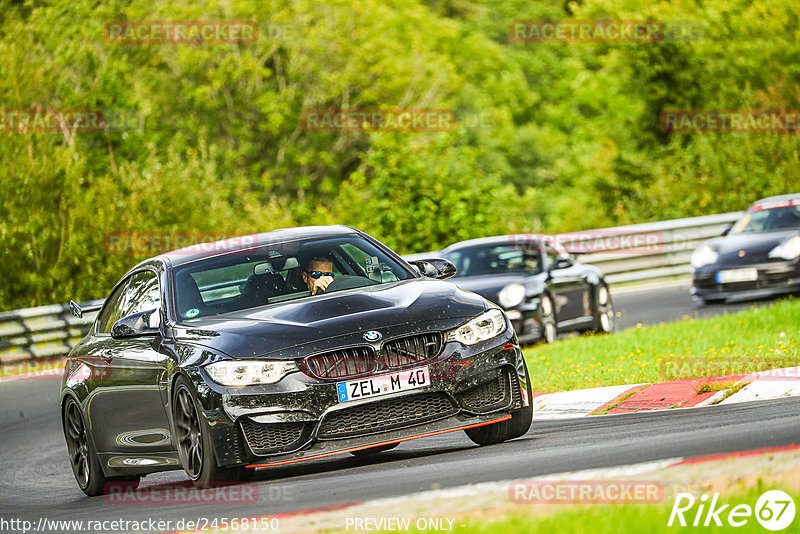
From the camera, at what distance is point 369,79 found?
49.5 metres

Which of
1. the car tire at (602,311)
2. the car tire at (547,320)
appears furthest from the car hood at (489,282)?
the car tire at (602,311)

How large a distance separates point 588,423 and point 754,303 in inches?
426

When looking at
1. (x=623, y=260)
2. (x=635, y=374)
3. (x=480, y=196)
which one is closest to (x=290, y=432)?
(x=635, y=374)

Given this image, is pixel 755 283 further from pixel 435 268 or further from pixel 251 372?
pixel 251 372

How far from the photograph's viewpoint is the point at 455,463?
7758mm

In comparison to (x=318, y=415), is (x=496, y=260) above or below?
below

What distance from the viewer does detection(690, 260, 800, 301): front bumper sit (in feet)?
62.9

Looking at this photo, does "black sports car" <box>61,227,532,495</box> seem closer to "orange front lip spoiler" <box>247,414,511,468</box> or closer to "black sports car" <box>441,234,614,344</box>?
"orange front lip spoiler" <box>247,414,511,468</box>

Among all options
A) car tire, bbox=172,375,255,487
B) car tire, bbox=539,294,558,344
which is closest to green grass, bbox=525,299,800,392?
car tire, bbox=539,294,558,344

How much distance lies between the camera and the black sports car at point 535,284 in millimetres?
17109

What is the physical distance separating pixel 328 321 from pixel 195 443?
3.47 ft

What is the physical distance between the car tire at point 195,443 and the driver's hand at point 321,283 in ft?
3.76

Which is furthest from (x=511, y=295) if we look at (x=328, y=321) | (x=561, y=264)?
(x=328, y=321)

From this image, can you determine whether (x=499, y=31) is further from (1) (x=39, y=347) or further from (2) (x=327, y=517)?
(2) (x=327, y=517)
